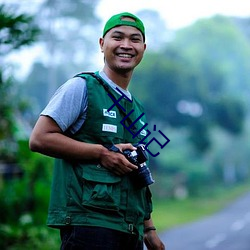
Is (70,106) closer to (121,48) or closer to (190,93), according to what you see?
(121,48)

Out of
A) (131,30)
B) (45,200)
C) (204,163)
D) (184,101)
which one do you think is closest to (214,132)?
(204,163)

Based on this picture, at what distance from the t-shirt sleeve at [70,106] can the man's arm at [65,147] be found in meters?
0.03

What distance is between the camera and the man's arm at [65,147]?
2.31 m

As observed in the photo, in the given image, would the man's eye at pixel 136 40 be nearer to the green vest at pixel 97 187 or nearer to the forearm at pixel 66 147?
the green vest at pixel 97 187

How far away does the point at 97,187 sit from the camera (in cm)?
231

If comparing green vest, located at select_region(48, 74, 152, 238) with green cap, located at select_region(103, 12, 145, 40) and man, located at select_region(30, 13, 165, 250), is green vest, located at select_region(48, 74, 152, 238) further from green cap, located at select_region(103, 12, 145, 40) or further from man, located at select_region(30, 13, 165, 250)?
green cap, located at select_region(103, 12, 145, 40)

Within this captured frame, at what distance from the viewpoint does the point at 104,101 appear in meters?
2.39

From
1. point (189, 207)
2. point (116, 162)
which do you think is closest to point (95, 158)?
point (116, 162)

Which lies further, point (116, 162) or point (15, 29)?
point (15, 29)

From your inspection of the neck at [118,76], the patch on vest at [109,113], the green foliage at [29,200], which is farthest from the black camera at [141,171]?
the green foliage at [29,200]

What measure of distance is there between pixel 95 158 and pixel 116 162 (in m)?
0.08

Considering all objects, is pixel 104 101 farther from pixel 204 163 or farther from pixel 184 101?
pixel 204 163

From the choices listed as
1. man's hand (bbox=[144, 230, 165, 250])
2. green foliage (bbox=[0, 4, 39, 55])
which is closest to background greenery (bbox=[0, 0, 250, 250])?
green foliage (bbox=[0, 4, 39, 55])

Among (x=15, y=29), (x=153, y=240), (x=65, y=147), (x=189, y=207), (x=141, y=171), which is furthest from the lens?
(x=189, y=207)
